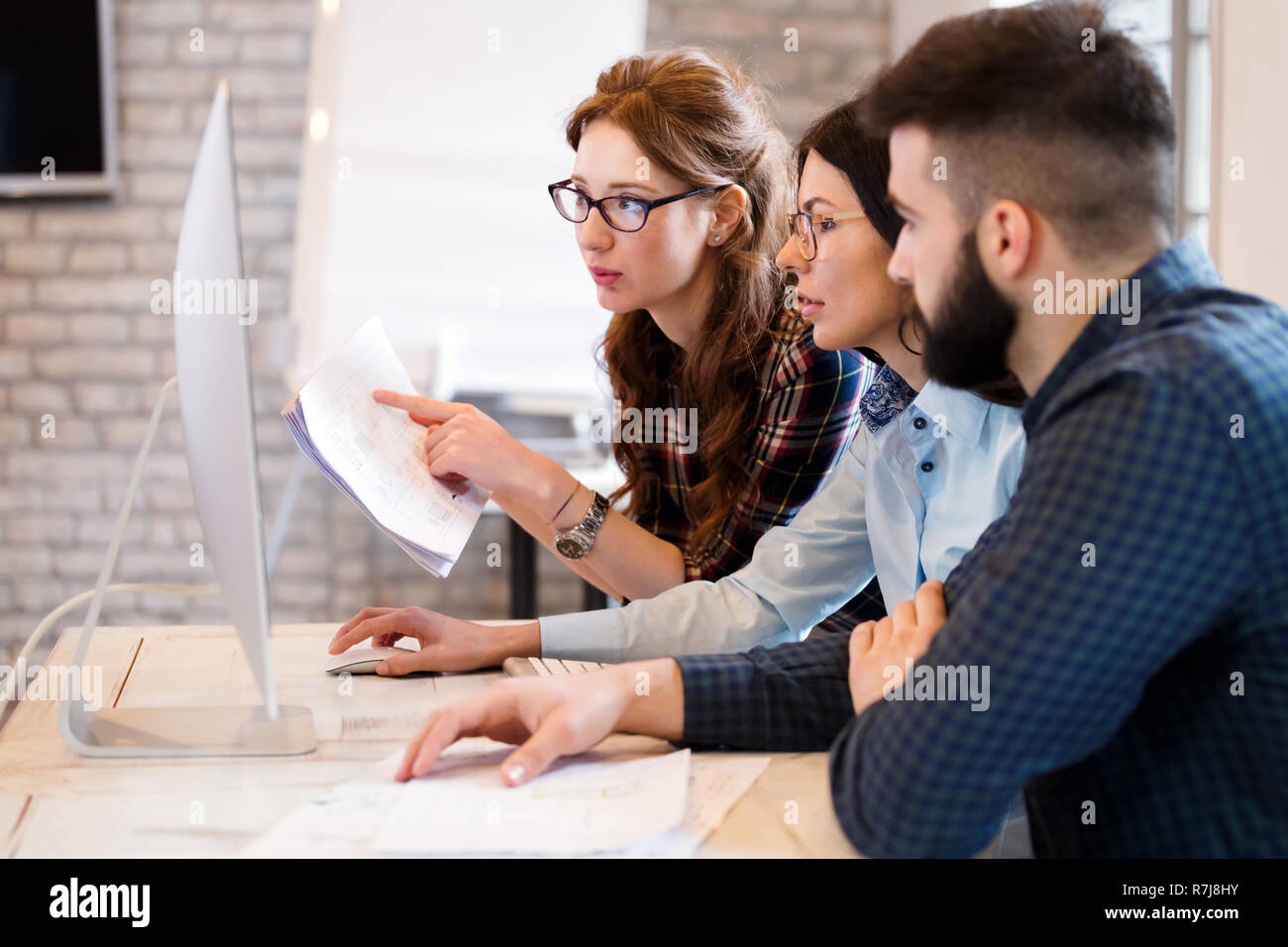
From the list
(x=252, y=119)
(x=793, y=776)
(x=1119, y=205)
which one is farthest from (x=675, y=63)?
(x=252, y=119)

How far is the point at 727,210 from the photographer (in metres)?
1.68

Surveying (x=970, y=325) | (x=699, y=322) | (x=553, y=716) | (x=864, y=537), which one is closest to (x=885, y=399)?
(x=864, y=537)

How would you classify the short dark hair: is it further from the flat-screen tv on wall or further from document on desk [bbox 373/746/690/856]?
the flat-screen tv on wall

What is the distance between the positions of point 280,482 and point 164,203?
0.80 meters

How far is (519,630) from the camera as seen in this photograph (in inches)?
51.9

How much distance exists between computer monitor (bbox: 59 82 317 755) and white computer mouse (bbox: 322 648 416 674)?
22 centimetres

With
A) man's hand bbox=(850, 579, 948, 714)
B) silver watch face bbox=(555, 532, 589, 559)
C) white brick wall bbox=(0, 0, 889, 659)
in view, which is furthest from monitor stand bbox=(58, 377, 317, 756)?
white brick wall bbox=(0, 0, 889, 659)

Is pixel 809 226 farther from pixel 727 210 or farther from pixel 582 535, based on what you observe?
pixel 582 535

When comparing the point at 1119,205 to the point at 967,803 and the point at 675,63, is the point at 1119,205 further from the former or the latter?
the point at 675,63

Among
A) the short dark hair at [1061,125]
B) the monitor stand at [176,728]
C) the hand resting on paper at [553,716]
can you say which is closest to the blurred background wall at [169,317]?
the monitor stand at [176,728]

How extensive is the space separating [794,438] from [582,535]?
32cm

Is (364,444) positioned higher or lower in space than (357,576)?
higher

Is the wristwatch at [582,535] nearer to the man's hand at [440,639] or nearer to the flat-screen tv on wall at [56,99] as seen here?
the man's hand at [440,639]

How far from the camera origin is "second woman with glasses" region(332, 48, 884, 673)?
1539 millimetres
